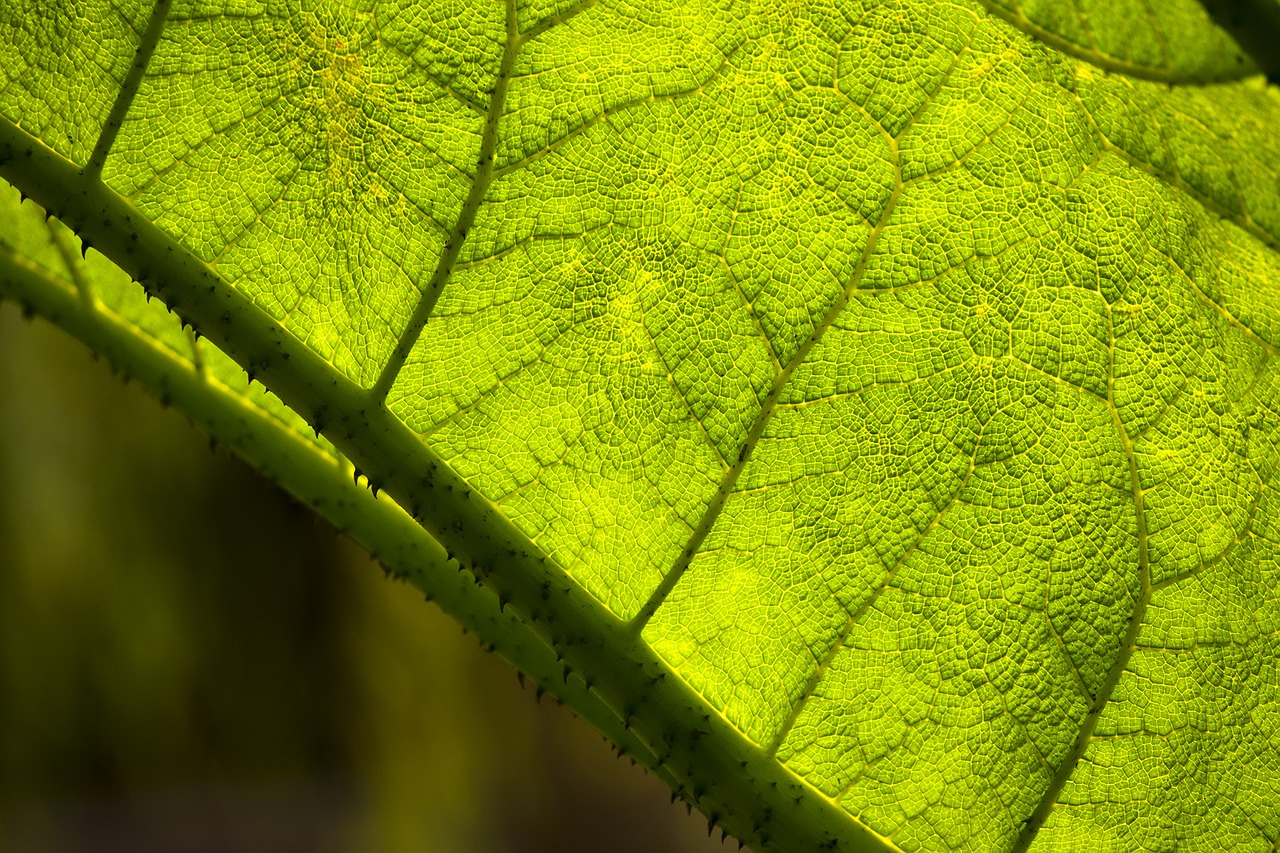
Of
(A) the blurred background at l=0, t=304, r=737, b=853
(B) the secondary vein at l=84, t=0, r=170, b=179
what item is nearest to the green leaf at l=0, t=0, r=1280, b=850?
(B) the secondary vein at l=84, t=0, r=170, b=179

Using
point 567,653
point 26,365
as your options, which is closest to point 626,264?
point 567,653

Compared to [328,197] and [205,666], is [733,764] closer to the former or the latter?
[328,197]

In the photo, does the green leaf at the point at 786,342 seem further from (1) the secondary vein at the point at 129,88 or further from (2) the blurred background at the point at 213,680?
(2) the blurred background at the point at 213,680

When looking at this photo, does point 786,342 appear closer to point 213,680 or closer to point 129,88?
point 129,88

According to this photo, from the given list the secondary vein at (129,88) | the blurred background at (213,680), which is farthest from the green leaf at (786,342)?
the blurred background at (213,680)

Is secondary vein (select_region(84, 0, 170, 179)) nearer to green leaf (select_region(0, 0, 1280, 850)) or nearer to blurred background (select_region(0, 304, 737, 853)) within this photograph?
green leaf (select_region(0, 0, 1280, 850))

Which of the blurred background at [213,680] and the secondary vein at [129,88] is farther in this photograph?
the blurred background at [213,680]
